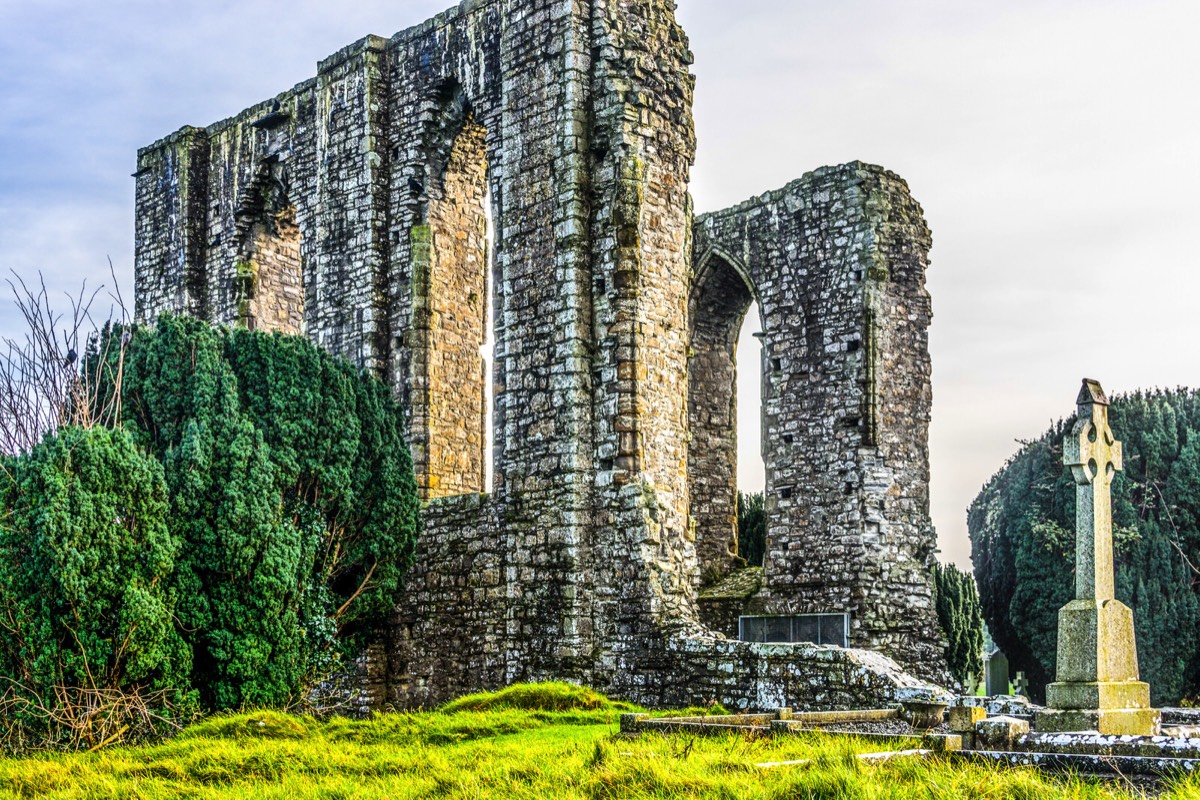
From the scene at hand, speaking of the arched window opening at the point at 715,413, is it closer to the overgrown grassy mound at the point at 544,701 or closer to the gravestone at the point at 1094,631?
A: the overgrown grassy mound at the point at 544,701

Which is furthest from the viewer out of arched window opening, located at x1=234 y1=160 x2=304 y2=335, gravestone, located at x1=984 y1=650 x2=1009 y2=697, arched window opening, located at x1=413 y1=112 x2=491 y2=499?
gravestone, located at x1=984 y1=650 x2=1009 y2=697

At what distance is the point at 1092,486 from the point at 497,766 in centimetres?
477

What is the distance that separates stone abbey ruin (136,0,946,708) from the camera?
13180 millimetres

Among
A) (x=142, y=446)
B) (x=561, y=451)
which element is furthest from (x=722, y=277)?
(x=142, y=446)

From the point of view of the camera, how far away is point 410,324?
52.1 ft

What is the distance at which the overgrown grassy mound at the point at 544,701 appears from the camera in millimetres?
11531

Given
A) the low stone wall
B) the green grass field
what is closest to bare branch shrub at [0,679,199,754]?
the green grass field

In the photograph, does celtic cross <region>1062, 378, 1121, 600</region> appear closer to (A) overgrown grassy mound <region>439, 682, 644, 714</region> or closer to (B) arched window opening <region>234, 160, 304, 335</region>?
(A) overgrown grassy mound <region>439, 682, 644, 714</region>

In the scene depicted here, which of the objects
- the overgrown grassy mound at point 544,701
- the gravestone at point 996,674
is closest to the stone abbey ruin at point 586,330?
the overgrown grassy mound at point 544,701

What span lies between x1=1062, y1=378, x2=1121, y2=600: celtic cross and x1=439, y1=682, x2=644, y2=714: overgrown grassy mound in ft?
13.8

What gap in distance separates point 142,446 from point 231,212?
7.53 m

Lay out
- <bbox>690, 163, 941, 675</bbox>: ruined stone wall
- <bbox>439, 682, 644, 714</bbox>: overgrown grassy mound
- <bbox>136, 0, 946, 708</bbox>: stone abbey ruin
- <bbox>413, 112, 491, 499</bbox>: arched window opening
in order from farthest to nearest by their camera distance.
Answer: <bbox>690, 163, 941, 675</bbox>: ruined stone wall → <bbox>413, 112, 491, 499</bbox>: arched window opening → <bbox>136, 0, 946, 708</bbox>: stone abbey ruin → <bbox>439, 682, 644, 714</bbox>: overgrown grassy mound

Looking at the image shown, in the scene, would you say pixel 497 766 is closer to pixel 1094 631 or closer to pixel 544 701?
pixel 1094 631

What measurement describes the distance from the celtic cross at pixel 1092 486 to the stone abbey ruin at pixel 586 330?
1895 mm
